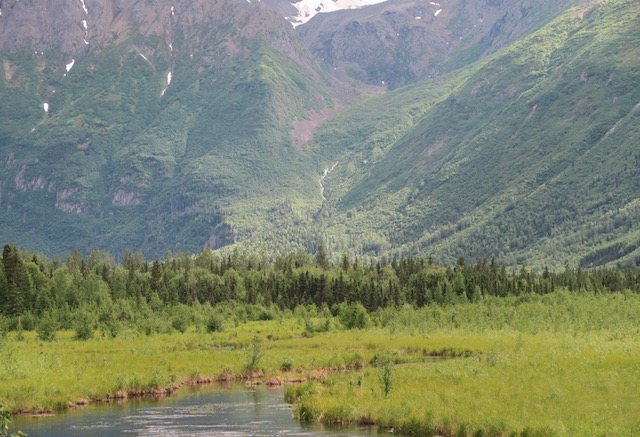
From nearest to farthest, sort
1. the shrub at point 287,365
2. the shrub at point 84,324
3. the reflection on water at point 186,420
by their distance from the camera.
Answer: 1. the reflection on water at point 186,420
2. the shrub at point 287,365
3. the shrub at point 84,324

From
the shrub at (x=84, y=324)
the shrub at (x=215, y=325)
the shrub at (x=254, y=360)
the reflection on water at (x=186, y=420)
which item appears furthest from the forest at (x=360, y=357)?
the reflection on water at (x=186, y=420)

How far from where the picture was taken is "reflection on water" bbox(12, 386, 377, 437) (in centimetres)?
7094

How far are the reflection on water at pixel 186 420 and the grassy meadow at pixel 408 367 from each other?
266 centimetres

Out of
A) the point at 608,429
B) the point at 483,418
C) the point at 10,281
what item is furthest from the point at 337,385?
the point at 10,281

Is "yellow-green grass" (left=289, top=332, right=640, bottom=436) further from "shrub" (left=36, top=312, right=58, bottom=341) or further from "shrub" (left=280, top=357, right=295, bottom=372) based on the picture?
"shrub" (left=36, top=312, right=58, bottom=341)

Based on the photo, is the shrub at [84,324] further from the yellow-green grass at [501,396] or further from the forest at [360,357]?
the yellow-green grass at [501,396]

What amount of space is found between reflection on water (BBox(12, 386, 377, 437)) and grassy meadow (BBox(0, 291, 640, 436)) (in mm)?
2655

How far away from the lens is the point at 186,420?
252ft

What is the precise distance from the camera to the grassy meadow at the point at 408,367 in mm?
65312

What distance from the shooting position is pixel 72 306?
18025 centimetres

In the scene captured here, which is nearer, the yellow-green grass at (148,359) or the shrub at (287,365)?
the yellow-green grass at (148,359)

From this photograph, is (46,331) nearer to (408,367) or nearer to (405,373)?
(408,367)

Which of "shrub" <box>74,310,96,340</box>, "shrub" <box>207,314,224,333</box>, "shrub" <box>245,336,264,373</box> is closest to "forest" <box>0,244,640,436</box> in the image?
"shrub" <box>245,336,264,373</box>

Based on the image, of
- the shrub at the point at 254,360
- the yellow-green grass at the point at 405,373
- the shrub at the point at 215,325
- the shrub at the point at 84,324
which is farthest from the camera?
the shrub at the point at 215,325
